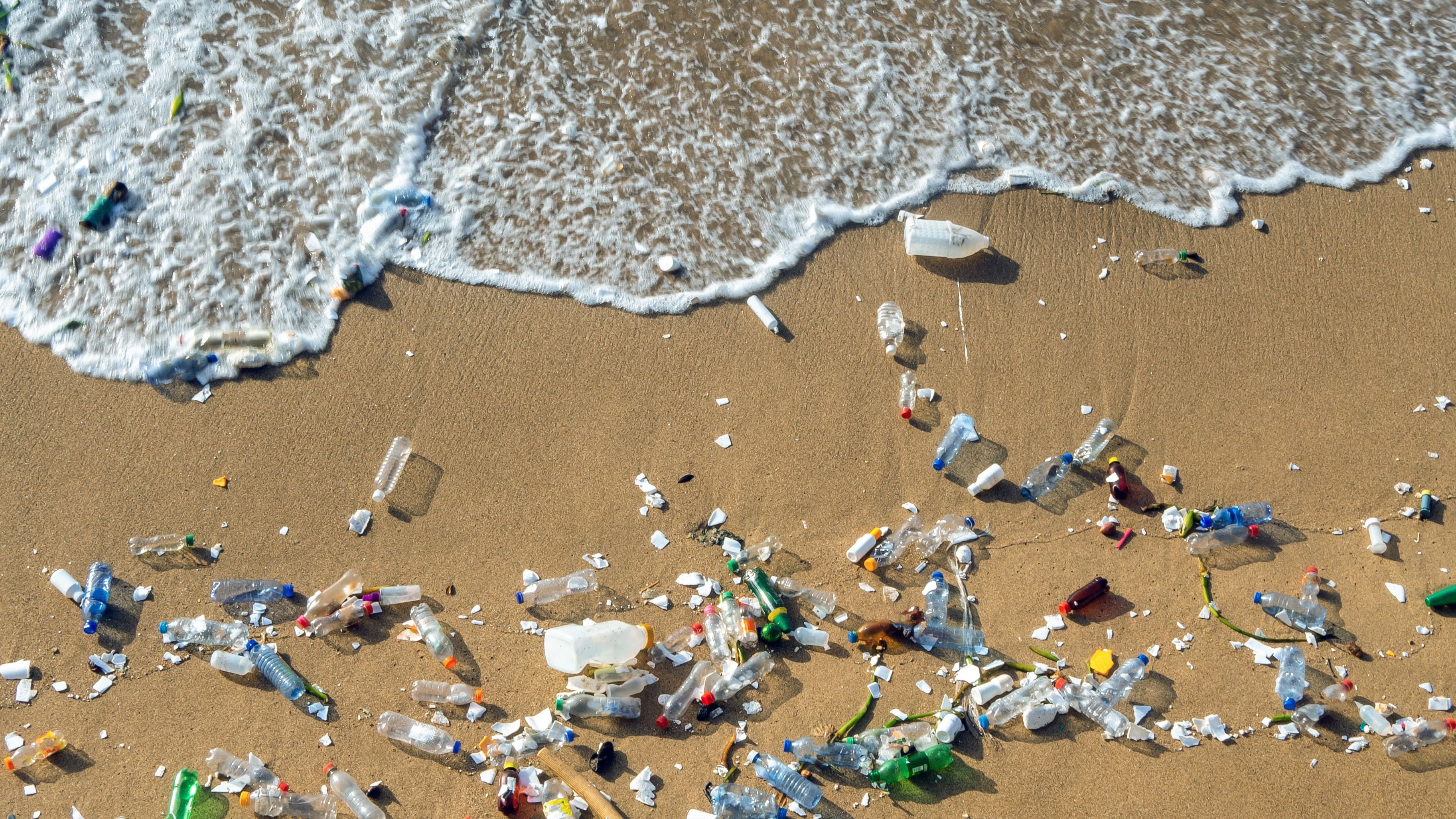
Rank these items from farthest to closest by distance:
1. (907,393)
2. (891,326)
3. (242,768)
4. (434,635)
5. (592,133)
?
(592,133), (891,326), (907,393), (434,635), (242,768)

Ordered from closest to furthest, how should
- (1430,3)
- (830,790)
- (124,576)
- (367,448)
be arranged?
(830,790) → (124,576) → (367,448) → (1430,3)

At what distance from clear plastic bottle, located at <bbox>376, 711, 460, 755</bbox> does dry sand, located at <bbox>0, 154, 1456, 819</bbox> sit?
0.05m

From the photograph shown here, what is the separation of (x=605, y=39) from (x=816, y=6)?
1391mm

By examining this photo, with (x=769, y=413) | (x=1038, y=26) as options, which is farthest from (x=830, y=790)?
(x=1038, y=26)

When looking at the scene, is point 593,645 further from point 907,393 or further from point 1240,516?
point 1240,516

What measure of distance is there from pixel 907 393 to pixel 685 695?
179 cm

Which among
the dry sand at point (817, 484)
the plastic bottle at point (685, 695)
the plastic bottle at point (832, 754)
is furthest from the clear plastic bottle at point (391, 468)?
the plastic bottle at point (832, 754)

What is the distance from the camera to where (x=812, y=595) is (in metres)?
3.87

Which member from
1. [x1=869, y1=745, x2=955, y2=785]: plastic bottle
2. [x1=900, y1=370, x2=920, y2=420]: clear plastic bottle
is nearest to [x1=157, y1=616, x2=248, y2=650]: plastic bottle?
[x1=869, y1=745, x2=955, y2=785]: plastic bottle

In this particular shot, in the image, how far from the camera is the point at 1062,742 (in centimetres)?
352

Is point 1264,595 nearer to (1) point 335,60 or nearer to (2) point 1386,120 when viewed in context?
(2) point 1386,120

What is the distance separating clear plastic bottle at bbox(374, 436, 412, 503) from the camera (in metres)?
4.14

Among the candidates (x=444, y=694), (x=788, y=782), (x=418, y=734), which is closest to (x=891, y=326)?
(x=788, y=782)

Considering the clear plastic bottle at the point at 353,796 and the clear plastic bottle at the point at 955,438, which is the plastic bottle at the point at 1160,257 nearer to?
the clear plastic bottle at the point at 955,438
